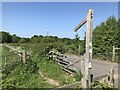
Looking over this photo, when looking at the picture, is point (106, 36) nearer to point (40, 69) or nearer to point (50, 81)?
point (40, 69)

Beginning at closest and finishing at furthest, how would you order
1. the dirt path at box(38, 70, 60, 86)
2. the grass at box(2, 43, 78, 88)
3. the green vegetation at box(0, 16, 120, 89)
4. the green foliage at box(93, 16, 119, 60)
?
the grass at box(2, 43, 78, 88) < the green vegetation at box(0, 16, 120, 89) < the dirt path at box(38, 70, 60, 86) < the green foliage at box(93, 16, 119, 60)

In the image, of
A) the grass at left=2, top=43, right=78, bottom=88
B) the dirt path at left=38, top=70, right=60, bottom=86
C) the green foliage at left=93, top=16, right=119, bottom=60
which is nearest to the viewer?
the grass at left=2, top=43, right=78, bottom=88

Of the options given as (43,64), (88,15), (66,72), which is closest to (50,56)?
(43,64)

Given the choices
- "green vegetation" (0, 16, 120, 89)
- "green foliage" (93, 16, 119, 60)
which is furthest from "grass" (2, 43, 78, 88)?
"green foliage" (93, 16, 119, 60)

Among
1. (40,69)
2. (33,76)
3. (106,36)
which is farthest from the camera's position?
(106,36)

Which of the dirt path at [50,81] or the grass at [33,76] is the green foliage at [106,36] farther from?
the dirt path at [50,81]

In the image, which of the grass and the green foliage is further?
the green foliage

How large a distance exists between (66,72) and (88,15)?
297 inches

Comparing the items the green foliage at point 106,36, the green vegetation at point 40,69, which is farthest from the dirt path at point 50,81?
the green foliage at point 106,36

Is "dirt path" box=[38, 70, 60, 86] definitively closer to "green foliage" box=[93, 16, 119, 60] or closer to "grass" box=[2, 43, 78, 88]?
"grass" box=[2, 43, 78, 88]

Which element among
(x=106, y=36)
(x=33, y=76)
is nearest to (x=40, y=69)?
(x=33, y=76)

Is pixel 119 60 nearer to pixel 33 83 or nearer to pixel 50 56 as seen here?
pixel 50 56

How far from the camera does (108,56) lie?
20.5 meters

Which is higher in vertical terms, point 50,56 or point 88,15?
point 88,15
